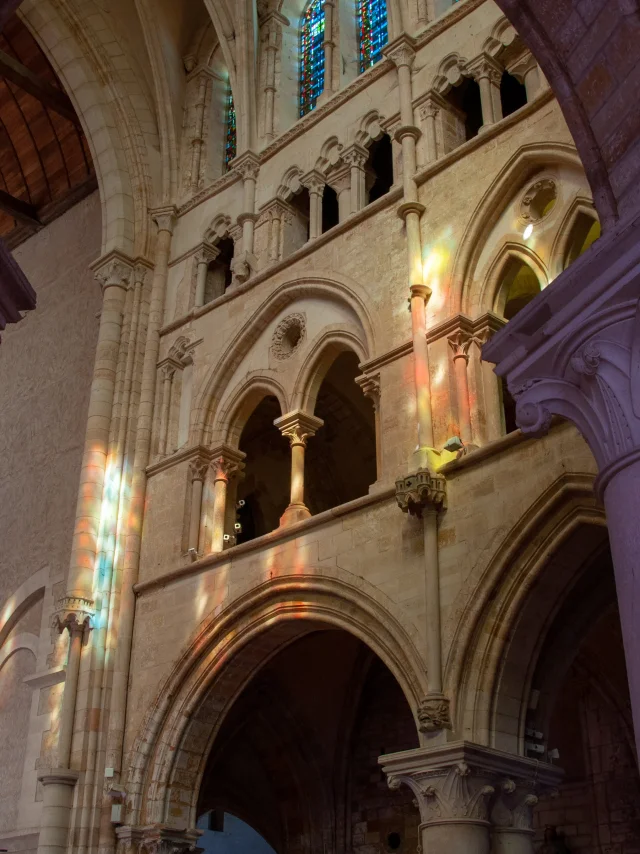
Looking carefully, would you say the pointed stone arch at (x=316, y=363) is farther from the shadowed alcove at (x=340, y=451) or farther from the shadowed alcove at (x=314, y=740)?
the shadowed alcove at (x=314, y=740)

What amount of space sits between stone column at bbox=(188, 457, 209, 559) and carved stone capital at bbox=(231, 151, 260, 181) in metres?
3.95

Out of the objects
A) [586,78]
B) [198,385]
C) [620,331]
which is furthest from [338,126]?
[620,331]

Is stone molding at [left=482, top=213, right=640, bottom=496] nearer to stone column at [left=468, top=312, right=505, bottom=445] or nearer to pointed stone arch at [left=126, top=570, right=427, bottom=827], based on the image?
stone column at [left=468, top=312, right=505, bottom=445]

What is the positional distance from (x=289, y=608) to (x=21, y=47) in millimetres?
12218

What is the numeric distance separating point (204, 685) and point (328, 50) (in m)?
8.22

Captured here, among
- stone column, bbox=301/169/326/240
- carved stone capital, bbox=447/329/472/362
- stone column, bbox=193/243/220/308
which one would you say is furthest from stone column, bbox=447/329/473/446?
stone column, bbox=193/243/220/308

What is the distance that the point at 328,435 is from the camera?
611 inches

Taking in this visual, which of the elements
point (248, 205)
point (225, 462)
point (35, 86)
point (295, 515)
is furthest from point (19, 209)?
point (295, 515)

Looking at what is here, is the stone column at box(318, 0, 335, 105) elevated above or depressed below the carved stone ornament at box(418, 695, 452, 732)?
above

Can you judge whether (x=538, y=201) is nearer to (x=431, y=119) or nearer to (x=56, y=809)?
(x=431, y=119)

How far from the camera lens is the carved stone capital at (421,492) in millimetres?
9000

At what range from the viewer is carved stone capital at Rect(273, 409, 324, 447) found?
11344mm

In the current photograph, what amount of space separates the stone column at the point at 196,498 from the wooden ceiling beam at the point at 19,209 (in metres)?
8.21

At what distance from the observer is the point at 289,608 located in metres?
10.2
